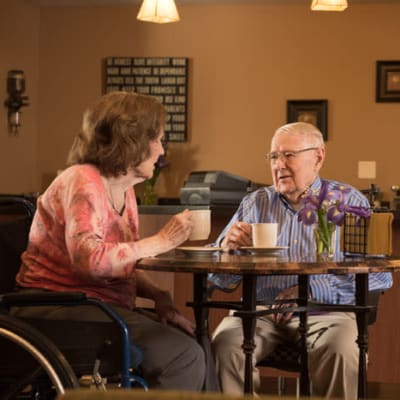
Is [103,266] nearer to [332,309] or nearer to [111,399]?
[332,309]

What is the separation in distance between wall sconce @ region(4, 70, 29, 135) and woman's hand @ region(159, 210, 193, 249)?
15.1 feet

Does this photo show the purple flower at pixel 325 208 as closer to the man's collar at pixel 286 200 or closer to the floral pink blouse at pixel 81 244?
Answer: the man's collar at pixel 286 200

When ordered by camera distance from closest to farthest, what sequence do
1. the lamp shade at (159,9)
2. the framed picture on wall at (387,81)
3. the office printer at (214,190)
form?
the lamp shade at (159,9) < the office printer at (214,190) < the framed picture on wall at (387,81)

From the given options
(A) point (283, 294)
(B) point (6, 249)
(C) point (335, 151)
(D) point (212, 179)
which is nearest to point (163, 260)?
(B) point (6, 249)

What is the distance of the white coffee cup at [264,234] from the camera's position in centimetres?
265

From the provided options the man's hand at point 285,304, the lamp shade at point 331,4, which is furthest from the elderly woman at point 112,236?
the lamp shade at point 331,4

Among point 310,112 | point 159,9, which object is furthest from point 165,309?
point 310,112

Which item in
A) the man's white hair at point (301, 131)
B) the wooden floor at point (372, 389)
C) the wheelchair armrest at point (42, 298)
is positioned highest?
the man's white hair at point (301, 131)

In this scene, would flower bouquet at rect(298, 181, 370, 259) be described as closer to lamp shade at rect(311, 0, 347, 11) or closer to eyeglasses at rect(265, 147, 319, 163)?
eyeglasses at rect(265, 147, 319, 163)

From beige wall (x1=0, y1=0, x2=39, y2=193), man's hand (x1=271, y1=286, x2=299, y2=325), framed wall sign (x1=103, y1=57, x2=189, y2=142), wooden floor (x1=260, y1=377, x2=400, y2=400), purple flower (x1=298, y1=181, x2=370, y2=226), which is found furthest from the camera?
framed wall sign (x1=103, y1=57, x2=189, y2=142)

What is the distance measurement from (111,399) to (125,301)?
176 centimetres

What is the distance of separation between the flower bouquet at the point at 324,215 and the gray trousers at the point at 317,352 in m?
0.28

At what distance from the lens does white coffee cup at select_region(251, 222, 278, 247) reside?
8.70ft

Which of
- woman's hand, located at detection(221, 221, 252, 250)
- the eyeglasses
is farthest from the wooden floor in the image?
woman's hand, located at detection(221, 221, 252, 250)
